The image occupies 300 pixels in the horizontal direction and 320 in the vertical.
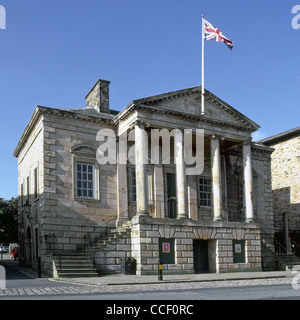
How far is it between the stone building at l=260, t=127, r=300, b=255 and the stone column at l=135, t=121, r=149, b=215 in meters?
15.8

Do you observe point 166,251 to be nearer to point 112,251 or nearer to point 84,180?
point 112,251

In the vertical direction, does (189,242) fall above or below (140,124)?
below

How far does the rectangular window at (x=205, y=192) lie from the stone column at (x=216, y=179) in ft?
8.53

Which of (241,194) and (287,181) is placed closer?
(241,194)

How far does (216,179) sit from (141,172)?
5093 mm

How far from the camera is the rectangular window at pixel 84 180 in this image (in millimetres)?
25172

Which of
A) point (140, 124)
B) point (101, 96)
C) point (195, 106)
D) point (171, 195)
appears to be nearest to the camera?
point (140, 124)

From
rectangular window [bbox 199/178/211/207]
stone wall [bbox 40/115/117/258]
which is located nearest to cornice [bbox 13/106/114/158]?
stone wall [bbox 40/115/117/258]

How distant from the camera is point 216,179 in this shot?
2639 cm

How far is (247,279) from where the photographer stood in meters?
20.8

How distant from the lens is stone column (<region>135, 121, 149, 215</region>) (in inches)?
925

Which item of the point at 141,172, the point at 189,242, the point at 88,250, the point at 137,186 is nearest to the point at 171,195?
the point at 189,242

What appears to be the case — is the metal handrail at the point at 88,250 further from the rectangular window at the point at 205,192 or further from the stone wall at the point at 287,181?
the stone wall at the point at 287,181
